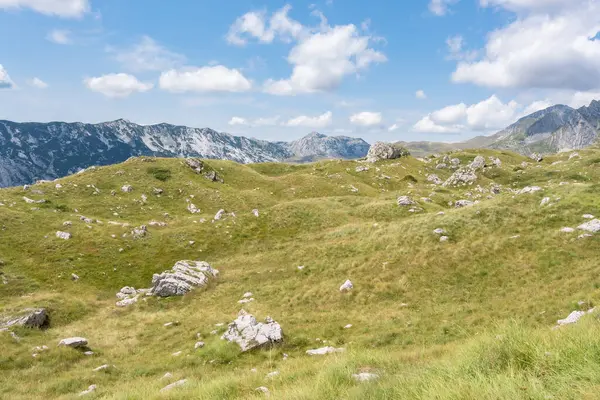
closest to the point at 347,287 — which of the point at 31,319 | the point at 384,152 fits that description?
the point at 31,319

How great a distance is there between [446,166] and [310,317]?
126 meters

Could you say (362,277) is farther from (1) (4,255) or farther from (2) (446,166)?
(2) (446,166)

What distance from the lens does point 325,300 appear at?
28.3 meters

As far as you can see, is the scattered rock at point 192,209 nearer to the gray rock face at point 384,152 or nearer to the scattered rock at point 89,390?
the scattered rock at point 89,390

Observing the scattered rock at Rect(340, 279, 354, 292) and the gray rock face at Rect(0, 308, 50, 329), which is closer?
the gray rock face at Rect(0, 308, 50, 329)

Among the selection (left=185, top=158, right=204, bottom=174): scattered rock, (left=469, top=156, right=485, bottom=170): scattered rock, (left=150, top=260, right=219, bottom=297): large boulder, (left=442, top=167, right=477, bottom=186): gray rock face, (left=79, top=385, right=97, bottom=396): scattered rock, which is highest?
(left=469, top=156, right=485, bottom=170): scattered rock

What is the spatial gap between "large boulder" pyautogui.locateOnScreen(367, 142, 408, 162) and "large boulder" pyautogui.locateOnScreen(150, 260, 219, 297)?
4228 inches

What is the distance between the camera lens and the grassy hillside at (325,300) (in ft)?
24.1

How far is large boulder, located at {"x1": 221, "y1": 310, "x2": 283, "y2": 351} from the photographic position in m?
20.3

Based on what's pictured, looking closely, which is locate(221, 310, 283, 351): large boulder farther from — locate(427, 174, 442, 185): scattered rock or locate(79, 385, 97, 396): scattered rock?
locate(427, 174, 442, 185): scattered rock

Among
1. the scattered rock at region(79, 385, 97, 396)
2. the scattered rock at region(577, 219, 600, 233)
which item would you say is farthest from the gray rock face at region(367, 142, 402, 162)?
the scattered rock at region(79, 385, 97, 396)

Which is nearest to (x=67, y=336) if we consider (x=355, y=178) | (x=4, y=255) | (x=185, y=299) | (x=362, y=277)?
(x=185, y=299)

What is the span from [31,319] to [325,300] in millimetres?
22652

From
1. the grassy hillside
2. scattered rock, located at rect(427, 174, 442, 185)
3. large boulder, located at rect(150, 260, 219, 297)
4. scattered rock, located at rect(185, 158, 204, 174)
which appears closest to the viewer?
the grassy hillside
